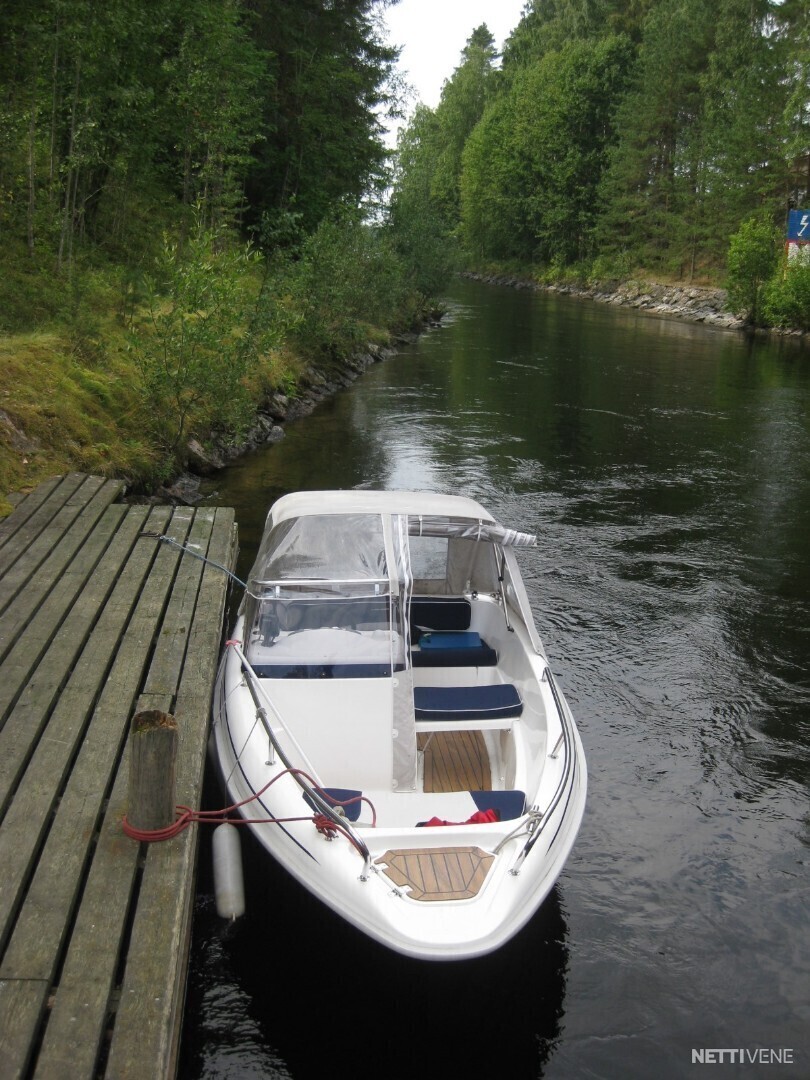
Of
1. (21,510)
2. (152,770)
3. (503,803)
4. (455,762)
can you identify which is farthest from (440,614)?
(21,510)

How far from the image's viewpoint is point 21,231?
15648mm

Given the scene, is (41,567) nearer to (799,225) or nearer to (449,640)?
(449,640)

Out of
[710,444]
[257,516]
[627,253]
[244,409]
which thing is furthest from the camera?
[627,253]

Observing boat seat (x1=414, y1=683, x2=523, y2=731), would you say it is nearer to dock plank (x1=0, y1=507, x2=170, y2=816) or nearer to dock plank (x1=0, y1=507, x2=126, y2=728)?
dock plank (x1=0, y1=507, x2=170, y2=816)

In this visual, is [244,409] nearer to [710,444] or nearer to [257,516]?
[257,516]

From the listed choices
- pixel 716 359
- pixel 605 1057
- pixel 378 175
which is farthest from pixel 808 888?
pixel 378 175

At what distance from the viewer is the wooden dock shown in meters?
3.41

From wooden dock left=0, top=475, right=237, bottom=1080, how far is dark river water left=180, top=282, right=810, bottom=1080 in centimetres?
116

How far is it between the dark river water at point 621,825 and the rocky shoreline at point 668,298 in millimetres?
26696

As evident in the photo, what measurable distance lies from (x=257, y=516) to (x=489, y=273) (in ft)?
209

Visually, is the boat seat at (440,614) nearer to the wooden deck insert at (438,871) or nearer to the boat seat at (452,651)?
the boat seat at (452,651)

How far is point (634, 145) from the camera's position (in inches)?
2234

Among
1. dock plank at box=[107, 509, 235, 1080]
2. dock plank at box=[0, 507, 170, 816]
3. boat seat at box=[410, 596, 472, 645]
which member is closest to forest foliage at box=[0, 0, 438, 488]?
dock plank at box=[0, 507, 170, 816]

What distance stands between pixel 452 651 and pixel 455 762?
1041mm
